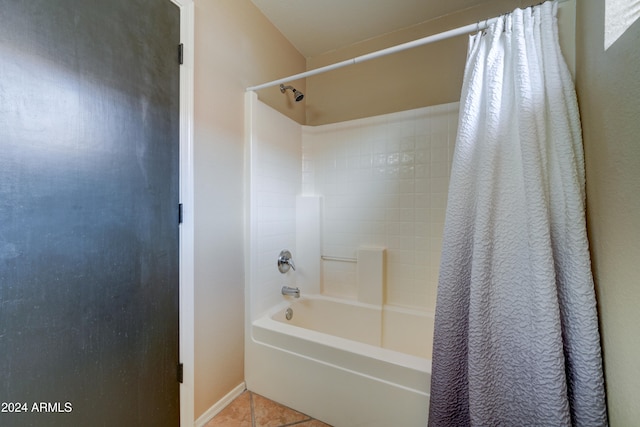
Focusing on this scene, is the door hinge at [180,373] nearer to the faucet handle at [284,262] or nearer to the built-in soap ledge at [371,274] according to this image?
the faucet handle at [284,262]

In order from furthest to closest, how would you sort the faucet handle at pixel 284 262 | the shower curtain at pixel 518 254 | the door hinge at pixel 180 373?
the faucet handle at pixel 284 262
the door hinge at pixel 180 373
the shower curtain at pixel 518 254

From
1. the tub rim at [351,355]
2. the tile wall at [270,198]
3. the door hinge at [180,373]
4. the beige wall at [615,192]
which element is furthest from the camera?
the tile wall at [270,198]

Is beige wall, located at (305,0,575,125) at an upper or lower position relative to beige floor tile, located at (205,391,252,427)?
upper

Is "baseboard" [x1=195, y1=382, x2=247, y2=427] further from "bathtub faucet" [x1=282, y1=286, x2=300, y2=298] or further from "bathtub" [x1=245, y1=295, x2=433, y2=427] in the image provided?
"bathtub faucet" [x1=282, y1=286, x2=300, y2=298]

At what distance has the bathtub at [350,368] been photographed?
1099 millimetres

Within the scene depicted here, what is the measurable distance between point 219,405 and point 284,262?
90 cm

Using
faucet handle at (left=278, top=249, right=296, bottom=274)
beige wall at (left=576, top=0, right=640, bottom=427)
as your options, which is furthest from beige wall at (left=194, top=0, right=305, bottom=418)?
beige wall at (left=576, top=0, right=640, bottom=427)

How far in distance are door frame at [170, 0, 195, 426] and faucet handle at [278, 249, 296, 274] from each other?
697mm

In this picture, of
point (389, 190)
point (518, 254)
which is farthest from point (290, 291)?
point (518, 254)

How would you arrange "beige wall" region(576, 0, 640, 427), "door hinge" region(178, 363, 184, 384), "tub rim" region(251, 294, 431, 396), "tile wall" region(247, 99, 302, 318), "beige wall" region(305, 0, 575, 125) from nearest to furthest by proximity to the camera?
"beige wall" region(576, 0, 640, 427), "tub rim" region(251, 294, 431, 396), "door hinge" region(178, 363, 184, 384), "tile wall" region(247, 99, 302, 318), "beige wall" region(305, 0, 575, 125)

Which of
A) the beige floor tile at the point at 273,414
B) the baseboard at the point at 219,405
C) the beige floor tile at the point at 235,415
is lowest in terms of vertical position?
the beige floor tile at the point at 235,415

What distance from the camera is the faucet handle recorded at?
1.84 metres

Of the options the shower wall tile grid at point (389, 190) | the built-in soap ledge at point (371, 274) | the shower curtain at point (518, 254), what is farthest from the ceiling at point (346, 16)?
the built-in soap ledge at point (371, 274)

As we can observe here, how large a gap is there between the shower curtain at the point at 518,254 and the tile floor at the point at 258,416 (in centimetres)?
75
